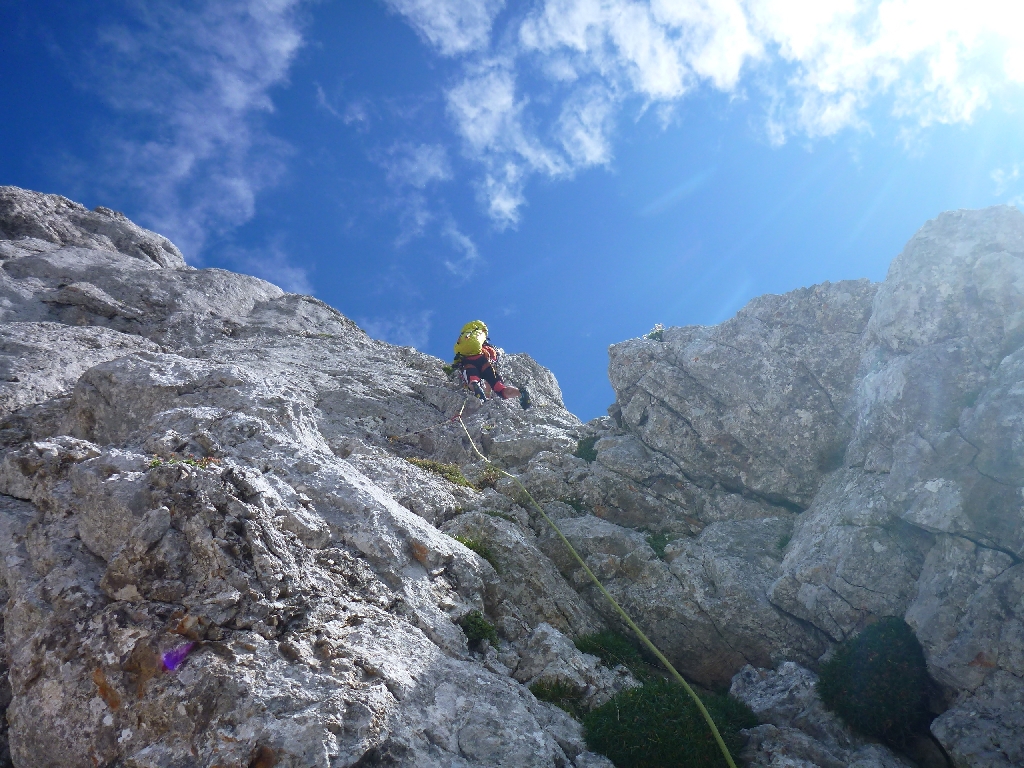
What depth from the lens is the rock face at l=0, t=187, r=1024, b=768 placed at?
21.8 ft

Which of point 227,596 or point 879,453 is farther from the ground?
point 879,453

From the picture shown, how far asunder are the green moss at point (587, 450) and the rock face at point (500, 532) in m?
0.54

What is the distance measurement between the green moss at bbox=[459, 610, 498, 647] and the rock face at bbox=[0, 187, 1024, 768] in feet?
0.64

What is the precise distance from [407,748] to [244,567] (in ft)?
9.98

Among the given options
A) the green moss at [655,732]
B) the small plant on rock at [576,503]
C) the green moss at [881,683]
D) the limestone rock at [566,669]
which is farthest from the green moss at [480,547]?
the green moss at [881,683]

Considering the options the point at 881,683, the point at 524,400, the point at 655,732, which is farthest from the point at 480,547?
the point at 524,400

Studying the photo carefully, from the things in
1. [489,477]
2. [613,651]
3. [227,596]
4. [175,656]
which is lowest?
[613,651]

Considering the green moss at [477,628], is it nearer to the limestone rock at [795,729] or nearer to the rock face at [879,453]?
the limestone rock at [795,729]

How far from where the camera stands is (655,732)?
7980 millimetres

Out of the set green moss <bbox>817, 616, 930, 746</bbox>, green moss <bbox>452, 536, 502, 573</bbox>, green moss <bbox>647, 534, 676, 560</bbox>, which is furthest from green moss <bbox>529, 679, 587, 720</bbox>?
green moss <bbox>647, 534, 676, 560</bbox>

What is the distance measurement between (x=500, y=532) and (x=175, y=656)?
7252 mm

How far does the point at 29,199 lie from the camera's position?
30.2 meters

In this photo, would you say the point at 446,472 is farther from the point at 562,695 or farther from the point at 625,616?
the point at 562,695

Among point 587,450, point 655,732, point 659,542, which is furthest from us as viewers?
point 587,450
